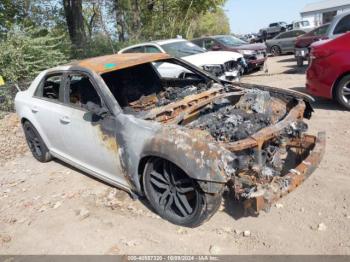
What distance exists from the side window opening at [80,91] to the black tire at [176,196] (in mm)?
1440

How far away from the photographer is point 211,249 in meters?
3.33

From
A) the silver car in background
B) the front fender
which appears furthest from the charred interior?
the silver car in background

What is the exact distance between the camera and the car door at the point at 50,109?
4.84 meters

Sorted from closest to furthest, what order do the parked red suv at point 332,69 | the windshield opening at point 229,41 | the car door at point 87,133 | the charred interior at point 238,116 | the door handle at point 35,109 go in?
the charred interior at point 238,116 < the car door at point 87,133 < the door handle at point 35,109 < the parked red suv at point 332,69 < the windshield opening at point 229,41

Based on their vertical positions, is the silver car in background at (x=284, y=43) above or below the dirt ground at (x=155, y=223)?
above

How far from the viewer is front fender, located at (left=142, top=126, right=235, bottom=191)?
10.3 ft

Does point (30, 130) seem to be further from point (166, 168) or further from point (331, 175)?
point (331, 175)

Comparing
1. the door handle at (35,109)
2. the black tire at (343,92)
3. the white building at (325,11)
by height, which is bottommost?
the black tire at (343,92)

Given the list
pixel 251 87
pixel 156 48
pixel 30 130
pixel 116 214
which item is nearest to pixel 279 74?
pixel 156 48

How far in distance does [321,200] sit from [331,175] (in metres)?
0.61

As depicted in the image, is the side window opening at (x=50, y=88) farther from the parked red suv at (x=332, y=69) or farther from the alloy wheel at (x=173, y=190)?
the parked red suv at (x=332, y=69)

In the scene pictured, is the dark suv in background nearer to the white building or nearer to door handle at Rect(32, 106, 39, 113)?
door handle at Rect(32, 106, 39, 113)

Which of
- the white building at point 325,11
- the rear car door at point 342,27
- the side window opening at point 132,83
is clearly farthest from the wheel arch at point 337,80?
the white building at point 325,11

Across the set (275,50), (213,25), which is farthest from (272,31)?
(275,50)
